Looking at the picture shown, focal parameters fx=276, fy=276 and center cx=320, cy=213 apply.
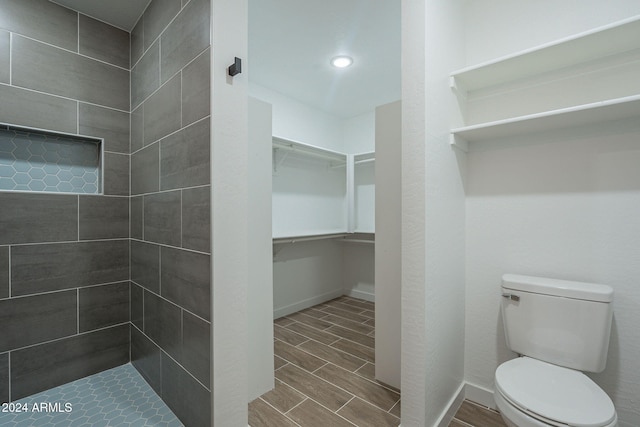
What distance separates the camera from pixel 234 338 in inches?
51.0

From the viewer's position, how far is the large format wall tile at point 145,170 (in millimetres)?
1695

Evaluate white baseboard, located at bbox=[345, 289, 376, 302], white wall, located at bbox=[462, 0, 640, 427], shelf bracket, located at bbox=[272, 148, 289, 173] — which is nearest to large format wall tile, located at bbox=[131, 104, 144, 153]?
shelf bracket, located at bbox=[272, 148, 289, 173]

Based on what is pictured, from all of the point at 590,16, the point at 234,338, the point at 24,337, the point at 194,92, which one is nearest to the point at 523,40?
the point at 590,16

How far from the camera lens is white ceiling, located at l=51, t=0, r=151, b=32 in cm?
176

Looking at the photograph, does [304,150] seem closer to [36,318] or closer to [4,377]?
[36,318]

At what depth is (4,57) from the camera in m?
1.59

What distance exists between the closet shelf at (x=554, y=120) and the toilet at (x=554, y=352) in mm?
783

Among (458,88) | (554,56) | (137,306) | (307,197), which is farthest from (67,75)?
(554,56)

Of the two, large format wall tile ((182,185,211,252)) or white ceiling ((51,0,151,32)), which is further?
white ceiling ((51,0,151,32))

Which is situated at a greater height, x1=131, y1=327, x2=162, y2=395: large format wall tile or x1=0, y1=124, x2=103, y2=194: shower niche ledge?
x1=0, y1=124, x2=103, y2=194: shower niche ledge

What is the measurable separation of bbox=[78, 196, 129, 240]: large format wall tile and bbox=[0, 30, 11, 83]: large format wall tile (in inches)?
29.9

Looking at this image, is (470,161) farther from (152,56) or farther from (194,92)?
(152,56)

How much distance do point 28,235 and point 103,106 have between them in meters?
0.95

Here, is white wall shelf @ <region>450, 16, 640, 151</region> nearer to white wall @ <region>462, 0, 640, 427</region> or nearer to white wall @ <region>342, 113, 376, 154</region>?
white wall @ <region>462, 0, 640, 427</region>
